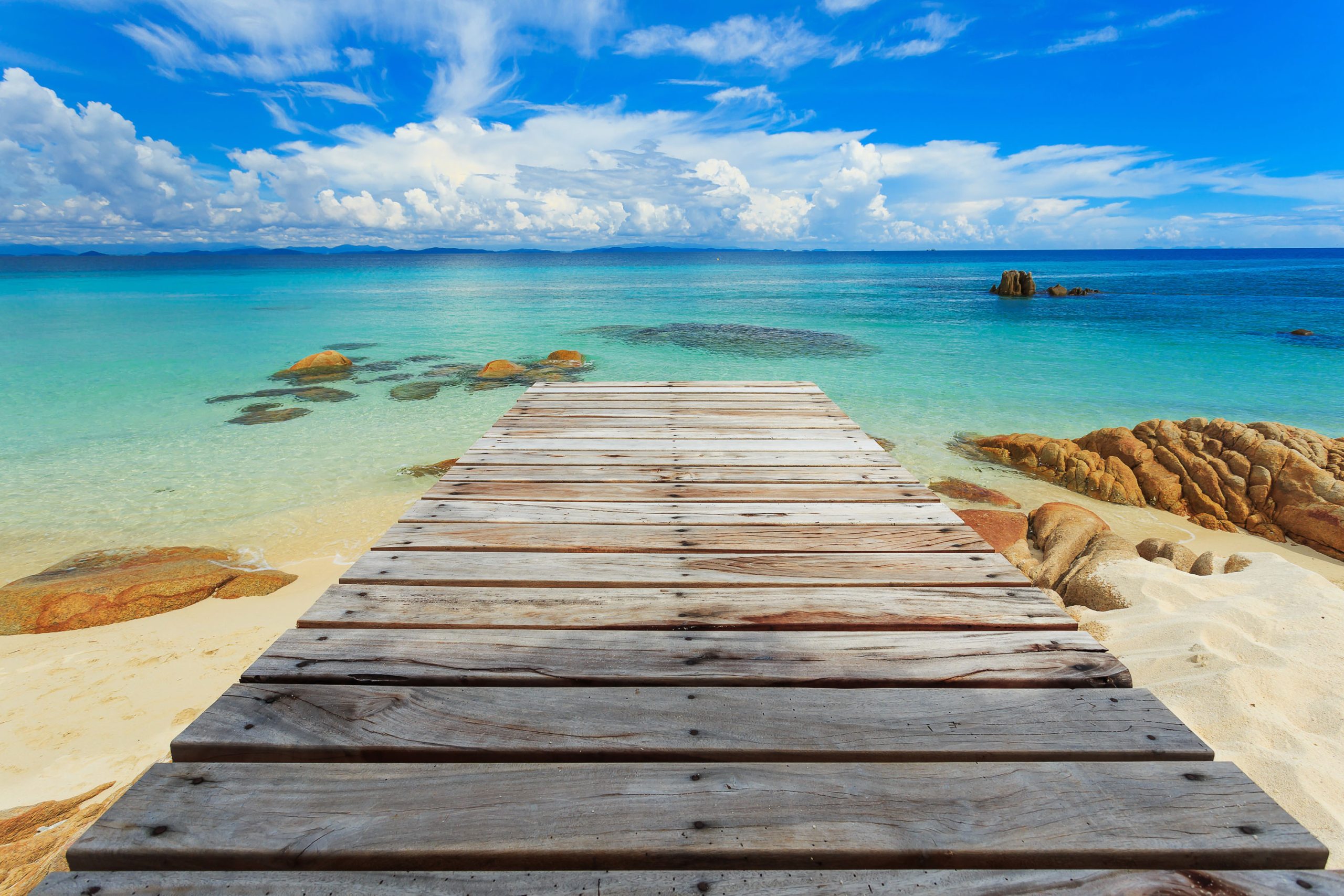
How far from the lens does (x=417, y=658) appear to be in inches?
72.5

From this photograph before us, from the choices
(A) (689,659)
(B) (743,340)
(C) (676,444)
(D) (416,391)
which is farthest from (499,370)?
(A) (689,659)

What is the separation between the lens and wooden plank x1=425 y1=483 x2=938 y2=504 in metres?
3.17

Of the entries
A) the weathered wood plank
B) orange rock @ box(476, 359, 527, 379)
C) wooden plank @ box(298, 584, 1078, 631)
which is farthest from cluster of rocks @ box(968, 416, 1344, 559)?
orange rock @ box(476, 359, 527, 379)

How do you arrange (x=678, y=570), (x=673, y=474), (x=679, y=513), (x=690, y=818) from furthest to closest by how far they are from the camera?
(x=673, y=474) < (x=679, y=513) < (x=678, y=570) < (x=690, y=818)

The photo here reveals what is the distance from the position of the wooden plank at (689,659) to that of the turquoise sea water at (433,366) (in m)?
4.98

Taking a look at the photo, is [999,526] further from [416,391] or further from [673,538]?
[416,391]

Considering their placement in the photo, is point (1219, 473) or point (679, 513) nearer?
point (679, 513)

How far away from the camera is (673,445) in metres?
4.10

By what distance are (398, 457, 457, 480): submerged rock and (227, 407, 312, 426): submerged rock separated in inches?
166

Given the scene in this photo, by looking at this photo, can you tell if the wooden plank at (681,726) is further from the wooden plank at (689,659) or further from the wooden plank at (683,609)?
the wooden plank at (683,609)

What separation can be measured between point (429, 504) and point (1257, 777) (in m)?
3.79

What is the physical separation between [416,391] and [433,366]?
10.3 ft

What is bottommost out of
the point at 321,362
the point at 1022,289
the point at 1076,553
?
the point at 1076,553

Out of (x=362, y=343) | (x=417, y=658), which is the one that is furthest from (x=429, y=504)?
(x=362, y=343)
